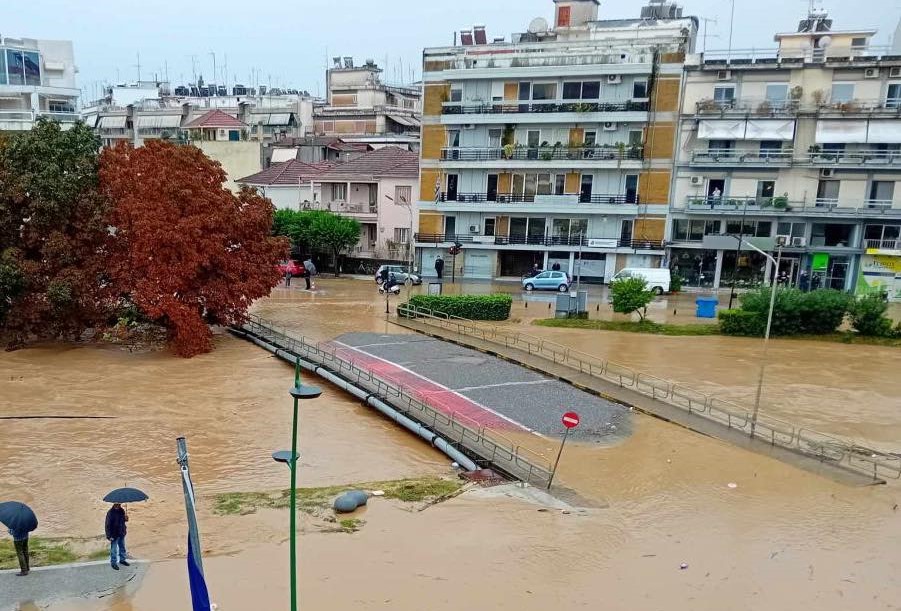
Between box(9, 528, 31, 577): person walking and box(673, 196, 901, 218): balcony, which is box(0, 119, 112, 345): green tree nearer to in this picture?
box(9, 528, 31, 577): person walking

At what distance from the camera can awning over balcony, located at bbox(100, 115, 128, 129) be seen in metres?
73.8

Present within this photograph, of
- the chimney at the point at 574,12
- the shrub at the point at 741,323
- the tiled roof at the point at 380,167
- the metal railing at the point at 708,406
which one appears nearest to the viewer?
the metal railing at the point at 708,406

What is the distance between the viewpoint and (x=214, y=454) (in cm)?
1666

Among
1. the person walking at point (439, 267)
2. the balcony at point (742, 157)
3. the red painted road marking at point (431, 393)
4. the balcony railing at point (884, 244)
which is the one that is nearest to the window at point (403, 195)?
the person walking at point (439, 267)

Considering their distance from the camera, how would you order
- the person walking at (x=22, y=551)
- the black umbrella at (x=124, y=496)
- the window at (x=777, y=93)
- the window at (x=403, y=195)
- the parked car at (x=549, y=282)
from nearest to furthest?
1. the person walking at (x=22, y=551)
2. the black umbrella at (x=124, y=496)
3. the parked car at (x=549, y=282)
4. the window at (x=777, y=93)
5. the window at (x=403, y=195)

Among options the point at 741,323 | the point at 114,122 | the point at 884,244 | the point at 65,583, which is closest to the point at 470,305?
the point at 741,323

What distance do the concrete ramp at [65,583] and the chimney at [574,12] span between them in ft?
152

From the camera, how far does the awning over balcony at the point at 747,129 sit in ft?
134

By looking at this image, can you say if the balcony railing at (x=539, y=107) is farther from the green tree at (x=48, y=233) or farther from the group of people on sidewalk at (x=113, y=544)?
the group of people on sidewalk at (x=113, y=544)

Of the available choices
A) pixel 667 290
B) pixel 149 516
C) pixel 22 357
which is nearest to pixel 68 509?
pixel 149 516

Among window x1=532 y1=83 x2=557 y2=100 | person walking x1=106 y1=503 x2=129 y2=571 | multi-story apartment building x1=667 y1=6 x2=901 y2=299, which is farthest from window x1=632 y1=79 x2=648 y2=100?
person walking x1=106 y1=503 x2=129 y2=571

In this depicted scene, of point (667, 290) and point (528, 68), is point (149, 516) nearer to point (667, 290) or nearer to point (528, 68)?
point (667, 290)

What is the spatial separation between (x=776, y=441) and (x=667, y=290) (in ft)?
75.0

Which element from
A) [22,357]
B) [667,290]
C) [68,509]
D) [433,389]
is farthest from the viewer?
[667,290]
